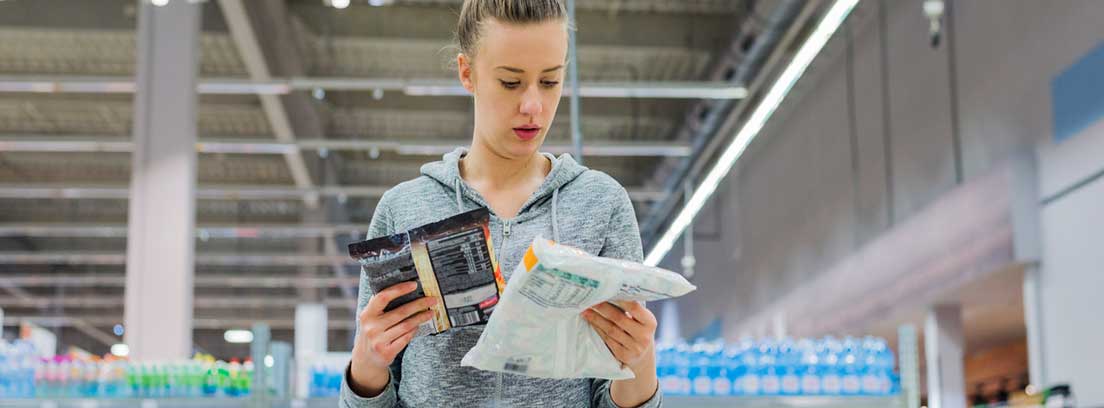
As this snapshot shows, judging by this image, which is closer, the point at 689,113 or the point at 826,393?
the point at 826,393

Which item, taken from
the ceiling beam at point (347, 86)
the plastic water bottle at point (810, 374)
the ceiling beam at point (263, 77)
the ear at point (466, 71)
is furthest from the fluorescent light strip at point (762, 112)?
the ear at point (466, 71)

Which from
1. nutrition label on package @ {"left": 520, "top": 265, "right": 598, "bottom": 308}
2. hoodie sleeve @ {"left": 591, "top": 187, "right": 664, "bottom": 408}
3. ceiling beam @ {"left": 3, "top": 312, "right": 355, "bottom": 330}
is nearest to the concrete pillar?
ceiling beam @ {"left": 3, "top": 312, "right": 355, "bottom": 330}

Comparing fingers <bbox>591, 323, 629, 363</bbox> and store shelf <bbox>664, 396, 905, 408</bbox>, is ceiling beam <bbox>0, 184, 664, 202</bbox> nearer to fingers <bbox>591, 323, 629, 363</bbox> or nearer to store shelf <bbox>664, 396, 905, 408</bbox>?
store shelf <bbox>664, 396, 905, 408</bbox>

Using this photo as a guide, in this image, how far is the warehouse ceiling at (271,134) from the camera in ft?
30.0

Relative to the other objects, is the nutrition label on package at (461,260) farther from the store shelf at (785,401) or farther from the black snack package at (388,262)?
the store shelf at (785,401)

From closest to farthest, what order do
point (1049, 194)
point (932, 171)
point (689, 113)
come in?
1. point (1049, 194)
2. point (932, 171)
3. point (689, 113)


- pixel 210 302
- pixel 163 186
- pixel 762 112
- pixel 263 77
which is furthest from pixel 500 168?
pixel 210 302

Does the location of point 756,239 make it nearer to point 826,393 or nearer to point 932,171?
point 932,171

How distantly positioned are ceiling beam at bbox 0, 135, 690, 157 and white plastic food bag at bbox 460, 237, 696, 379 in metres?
8.51

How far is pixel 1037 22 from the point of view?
8531 millimetres

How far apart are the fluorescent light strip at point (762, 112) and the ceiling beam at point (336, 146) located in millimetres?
1118

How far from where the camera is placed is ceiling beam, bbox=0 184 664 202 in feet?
33.2

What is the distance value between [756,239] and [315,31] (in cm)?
746

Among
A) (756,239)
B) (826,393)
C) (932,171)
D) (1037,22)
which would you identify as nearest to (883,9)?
(932,171)
